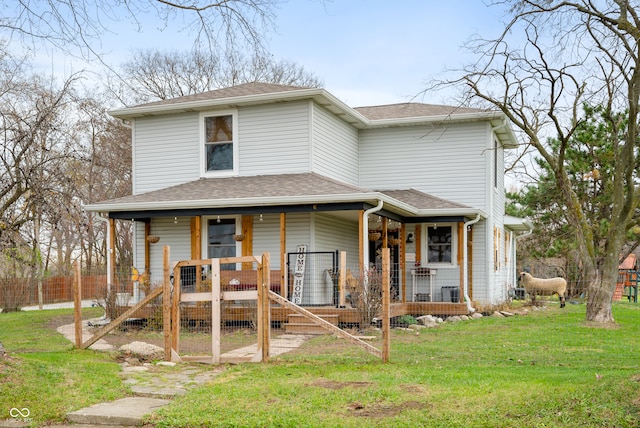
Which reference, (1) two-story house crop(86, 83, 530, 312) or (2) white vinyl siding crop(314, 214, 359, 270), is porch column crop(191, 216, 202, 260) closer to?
(1) two-story house crop(86, 83, 530, 312)

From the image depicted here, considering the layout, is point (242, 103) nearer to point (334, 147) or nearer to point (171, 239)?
point (334, 147)

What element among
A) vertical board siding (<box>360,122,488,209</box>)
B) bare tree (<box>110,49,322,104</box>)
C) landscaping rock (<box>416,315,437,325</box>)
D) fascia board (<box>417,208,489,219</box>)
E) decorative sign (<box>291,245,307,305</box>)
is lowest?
landscaping rock (<box>416,315,437,325</box>)

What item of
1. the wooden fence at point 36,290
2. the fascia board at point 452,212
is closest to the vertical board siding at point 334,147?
the fascia board at point 452,212

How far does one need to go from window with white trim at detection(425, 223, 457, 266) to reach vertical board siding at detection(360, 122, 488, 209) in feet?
3.01

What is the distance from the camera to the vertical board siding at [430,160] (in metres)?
18.5

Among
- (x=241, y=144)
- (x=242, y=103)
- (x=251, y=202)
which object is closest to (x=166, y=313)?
(x=251, y=202)

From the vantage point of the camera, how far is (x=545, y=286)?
20312 mm

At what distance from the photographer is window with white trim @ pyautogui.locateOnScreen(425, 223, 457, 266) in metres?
18.4

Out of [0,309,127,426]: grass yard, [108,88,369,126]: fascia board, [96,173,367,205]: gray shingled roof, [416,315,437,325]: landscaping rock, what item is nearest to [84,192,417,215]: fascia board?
[96,173,367,205]: gray shingled roof

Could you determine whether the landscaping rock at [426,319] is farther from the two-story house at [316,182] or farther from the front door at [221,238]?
the front door at [221,238]

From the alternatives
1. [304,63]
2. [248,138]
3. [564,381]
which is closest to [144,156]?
[248,138]

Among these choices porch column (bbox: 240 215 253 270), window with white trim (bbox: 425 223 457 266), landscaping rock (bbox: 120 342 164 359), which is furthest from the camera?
window with white trim (bbox: 425 223 457 266)

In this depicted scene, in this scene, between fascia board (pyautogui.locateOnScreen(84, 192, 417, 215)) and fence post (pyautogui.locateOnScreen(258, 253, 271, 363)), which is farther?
fascia board (pyautogui.locateOnScreen(84, 192, 417, 215))

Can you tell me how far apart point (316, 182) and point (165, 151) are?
4.94 metres
